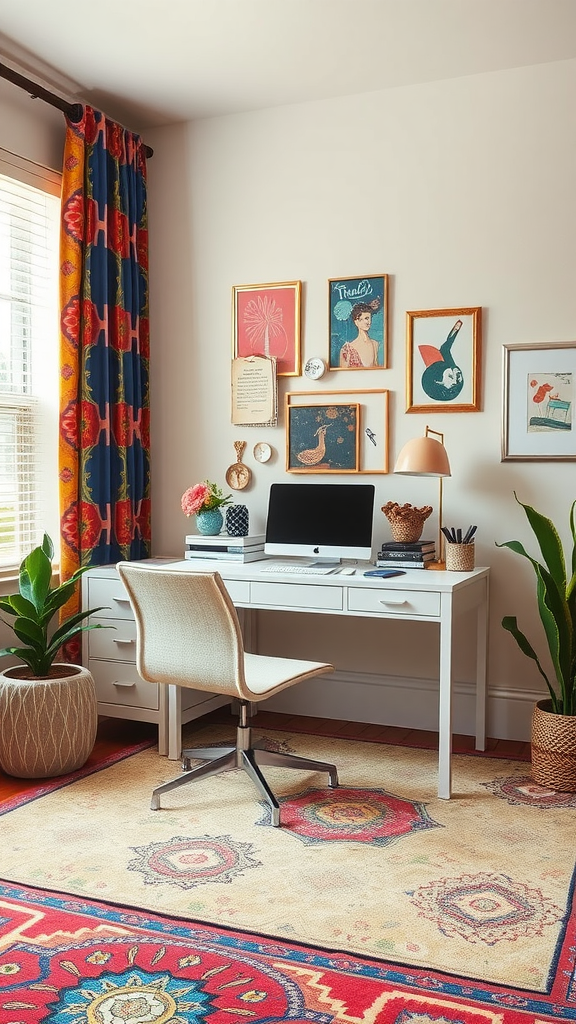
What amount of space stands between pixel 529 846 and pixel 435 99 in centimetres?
286

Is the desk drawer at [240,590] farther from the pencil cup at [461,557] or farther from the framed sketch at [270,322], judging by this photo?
the framed sketch at [270,322]

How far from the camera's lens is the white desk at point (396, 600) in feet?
10.0

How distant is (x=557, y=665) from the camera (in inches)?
127

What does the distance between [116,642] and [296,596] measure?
0.82 metres

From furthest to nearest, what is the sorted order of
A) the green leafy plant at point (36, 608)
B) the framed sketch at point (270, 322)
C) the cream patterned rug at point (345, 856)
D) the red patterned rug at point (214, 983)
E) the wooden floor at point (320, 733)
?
the framed sketch at point (270, 322), the wooden floor at point (320, 733), the green leafy plant at point (36, 608), the cream patterned rug at point (345, 856), the red patterned rug at point (214, 983)

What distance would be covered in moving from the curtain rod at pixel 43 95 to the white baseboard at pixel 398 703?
259 centimetres

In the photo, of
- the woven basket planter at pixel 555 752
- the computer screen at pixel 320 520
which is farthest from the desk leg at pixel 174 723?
the woven basket planter at pixel 555 752

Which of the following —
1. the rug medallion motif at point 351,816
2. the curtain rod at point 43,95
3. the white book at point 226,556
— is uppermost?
the curtain rod at point 43,95

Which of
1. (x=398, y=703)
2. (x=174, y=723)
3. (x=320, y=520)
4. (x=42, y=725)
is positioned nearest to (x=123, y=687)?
(x=174, y=723)

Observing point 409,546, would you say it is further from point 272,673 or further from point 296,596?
point 272,673

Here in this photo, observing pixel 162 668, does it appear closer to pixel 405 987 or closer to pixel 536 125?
pixel 405 987

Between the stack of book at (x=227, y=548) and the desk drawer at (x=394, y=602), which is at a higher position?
the stack of book at (x=227, y=548)

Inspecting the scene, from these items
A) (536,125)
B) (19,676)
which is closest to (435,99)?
(536,125)

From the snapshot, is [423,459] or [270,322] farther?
[270,322]
